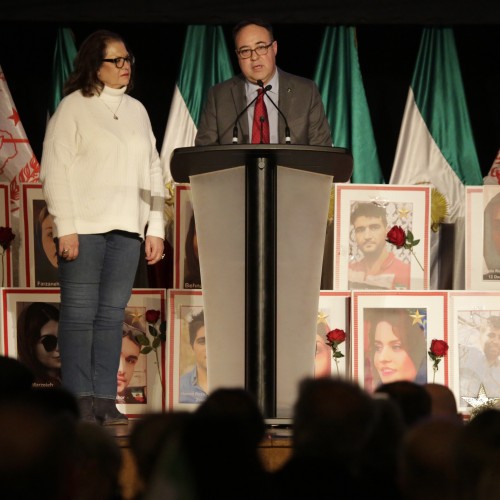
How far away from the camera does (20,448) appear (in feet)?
4.79

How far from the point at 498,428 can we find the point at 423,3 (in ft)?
13.7

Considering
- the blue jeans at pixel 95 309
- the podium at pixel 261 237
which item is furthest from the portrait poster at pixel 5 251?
the podium at pixel 261 237

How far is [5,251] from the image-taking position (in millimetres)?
5125

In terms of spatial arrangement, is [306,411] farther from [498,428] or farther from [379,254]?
[379,254]

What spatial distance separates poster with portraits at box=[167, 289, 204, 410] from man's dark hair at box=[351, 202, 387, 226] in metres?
0.87

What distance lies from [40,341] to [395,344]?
5.47 ft

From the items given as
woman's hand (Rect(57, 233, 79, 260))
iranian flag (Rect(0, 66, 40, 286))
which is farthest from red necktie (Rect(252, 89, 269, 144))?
iranian flag (Rect(0, 66, 40, 286))

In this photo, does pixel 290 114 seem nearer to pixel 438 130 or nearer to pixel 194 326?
pixel 194 326

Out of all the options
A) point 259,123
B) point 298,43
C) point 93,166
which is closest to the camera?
point 93,166

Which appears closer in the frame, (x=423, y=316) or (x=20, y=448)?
(x=20, y=448)

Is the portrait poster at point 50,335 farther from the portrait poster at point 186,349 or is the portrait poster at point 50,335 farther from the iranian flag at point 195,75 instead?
the iranian flag at point 195,75

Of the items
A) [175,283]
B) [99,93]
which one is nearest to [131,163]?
[99,93]

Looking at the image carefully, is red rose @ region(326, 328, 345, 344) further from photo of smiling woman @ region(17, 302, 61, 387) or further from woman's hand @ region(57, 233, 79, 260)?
woman's hand @ region(57, 233, 79, 260)

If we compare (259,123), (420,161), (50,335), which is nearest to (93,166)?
(259,123)
